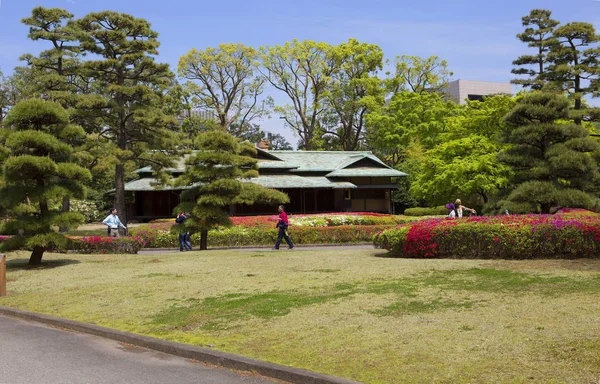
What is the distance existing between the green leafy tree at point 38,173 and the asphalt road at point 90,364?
8.56 meters

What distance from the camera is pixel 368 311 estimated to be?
866 centimetres

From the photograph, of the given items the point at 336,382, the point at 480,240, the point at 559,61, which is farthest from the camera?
the point at 559,61

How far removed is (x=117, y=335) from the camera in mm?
8422

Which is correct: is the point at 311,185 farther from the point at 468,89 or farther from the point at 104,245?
the point at 468,89

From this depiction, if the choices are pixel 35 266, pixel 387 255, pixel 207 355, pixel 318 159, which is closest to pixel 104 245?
pixel 35 266

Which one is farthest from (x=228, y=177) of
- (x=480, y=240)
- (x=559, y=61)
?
(x=559, y=61)

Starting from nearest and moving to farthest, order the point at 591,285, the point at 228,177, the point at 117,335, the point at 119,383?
the point at 119,383 < the point at 117,335 < the point at 591,285 < the point at 228,177

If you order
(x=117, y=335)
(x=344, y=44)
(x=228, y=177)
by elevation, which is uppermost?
(x=344, y=44)

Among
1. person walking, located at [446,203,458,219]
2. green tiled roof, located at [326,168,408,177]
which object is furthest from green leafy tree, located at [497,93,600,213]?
green tiled roof, located at [326,168,408,177]

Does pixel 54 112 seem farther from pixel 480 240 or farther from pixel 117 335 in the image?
pixel 480 240

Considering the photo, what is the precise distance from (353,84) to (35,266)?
49.4 m

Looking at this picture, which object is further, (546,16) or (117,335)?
(546,16)

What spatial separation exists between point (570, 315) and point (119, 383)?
5.95 m

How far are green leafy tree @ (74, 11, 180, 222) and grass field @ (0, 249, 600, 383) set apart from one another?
65.4 feet
